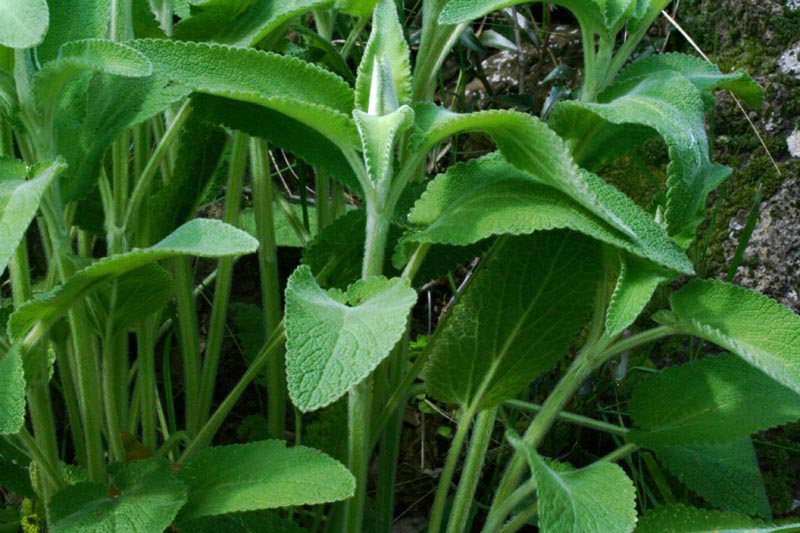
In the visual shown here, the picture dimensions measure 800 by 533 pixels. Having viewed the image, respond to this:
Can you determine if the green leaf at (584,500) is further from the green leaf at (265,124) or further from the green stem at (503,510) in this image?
the green leaf at (265,124)

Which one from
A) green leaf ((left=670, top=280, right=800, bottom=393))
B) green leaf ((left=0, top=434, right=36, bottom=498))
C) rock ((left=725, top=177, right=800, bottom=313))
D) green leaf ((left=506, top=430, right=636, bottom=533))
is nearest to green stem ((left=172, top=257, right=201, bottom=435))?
green leaf ((left=0, top=434, right=36, bottom=498))

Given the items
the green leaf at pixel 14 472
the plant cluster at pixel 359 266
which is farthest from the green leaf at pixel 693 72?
the green leaf at pixel 14 472

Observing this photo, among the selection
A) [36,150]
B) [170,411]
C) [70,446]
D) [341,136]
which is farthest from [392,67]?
[70,446]

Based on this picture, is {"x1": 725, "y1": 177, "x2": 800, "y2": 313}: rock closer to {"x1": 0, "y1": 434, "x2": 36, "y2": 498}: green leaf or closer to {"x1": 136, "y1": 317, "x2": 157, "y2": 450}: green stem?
{"x1": 136, "y1": 317, "x2": 157, "y2": 450}: green stem

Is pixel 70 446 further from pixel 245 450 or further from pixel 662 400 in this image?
pixel 662 400

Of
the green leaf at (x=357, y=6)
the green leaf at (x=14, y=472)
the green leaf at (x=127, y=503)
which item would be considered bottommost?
the green leaf at (x=14, y=472)

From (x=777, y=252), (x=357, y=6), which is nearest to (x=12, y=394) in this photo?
(x=357, y=6)

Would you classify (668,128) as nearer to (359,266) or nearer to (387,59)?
(387,59)
